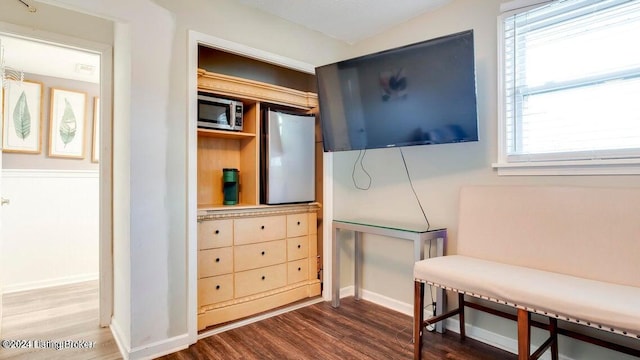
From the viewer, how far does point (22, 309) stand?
2756mm

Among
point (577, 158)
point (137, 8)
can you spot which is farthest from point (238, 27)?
point (577, 158)

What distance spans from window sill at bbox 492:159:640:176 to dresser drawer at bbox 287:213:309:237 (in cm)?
155

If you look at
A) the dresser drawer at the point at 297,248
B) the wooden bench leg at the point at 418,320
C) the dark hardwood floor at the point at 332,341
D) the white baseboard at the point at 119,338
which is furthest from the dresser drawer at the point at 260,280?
the wooden bench leg at the point at 418,320

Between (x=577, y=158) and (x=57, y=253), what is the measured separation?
4.53 m

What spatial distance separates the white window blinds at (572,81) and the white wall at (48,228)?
408 centimetres

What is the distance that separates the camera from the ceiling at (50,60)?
9.09 ft

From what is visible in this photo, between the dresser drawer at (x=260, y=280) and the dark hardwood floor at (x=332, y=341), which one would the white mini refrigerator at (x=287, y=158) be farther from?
the dark hardwood floor at (x=332, y=341)

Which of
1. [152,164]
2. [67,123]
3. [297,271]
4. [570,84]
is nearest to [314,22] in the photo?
[152,164]

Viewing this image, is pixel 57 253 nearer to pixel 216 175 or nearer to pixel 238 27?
pixel 216 175

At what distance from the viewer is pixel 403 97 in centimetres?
226

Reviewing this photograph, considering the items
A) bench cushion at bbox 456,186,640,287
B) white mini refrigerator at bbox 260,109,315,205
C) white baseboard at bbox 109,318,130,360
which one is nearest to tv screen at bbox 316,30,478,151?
white mini refrigerator at bbox 260,109,315,205

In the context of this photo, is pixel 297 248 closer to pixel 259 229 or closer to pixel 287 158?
pixel 259 229

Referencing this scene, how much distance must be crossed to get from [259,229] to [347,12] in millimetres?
1806

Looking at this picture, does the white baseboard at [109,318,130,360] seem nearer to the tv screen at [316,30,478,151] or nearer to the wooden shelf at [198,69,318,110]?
the wooden shelf at [198,69,318,110]
